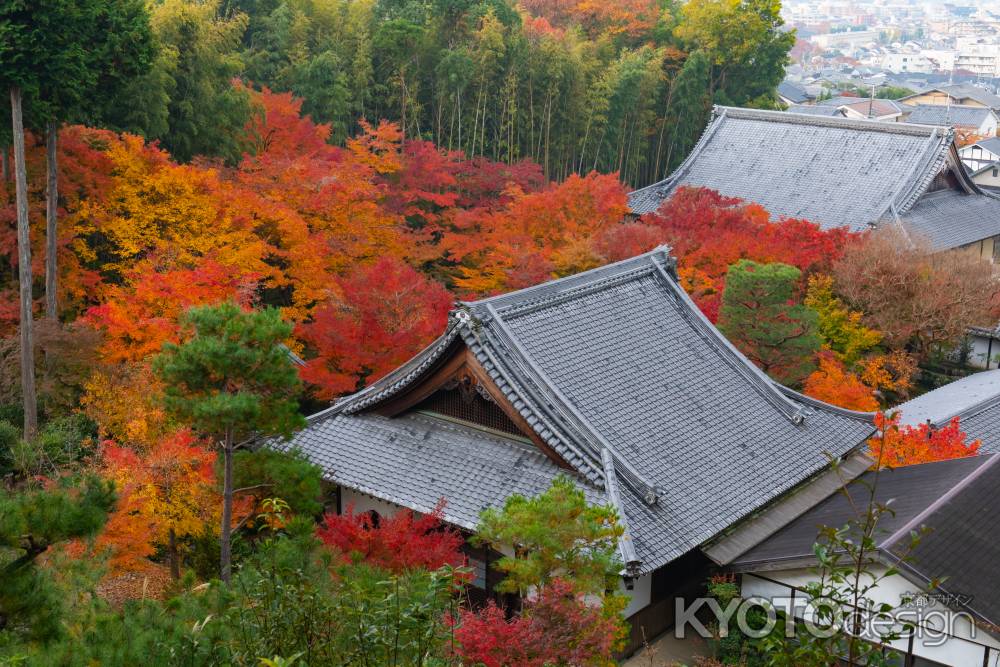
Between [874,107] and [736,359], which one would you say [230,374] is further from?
[874,107]

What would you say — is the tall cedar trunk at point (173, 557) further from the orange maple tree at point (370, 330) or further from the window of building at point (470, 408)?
the window of building at point (470, 408)

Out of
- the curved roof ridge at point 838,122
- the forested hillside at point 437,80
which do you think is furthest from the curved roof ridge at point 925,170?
the forested hillside at point 437,80

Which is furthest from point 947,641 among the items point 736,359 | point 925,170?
point 925,170

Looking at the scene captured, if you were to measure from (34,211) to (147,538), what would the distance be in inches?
426

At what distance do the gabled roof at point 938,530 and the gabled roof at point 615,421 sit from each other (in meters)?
0.72

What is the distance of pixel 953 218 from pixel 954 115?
158 feet

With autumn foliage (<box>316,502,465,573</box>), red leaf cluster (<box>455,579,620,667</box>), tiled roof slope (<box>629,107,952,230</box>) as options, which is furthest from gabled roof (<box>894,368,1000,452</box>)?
red leaf cluster (<box>455,579,620,667</box>)

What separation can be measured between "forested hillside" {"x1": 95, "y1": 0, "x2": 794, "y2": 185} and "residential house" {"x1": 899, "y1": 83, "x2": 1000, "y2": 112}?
47.3 metres

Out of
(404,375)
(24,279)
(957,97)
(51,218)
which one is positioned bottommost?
(957,97)

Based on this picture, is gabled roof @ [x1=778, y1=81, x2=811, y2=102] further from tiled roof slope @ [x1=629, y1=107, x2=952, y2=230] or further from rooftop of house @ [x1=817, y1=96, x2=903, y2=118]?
tiled roof slope @ [x1=629, y1=107, x2=952, y2=230]

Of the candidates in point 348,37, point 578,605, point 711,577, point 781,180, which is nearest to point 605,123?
point 781,180

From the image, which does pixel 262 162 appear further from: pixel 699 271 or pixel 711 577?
pixel 711 577

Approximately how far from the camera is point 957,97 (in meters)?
87.3

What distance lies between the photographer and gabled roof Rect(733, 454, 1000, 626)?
12.2 meters
